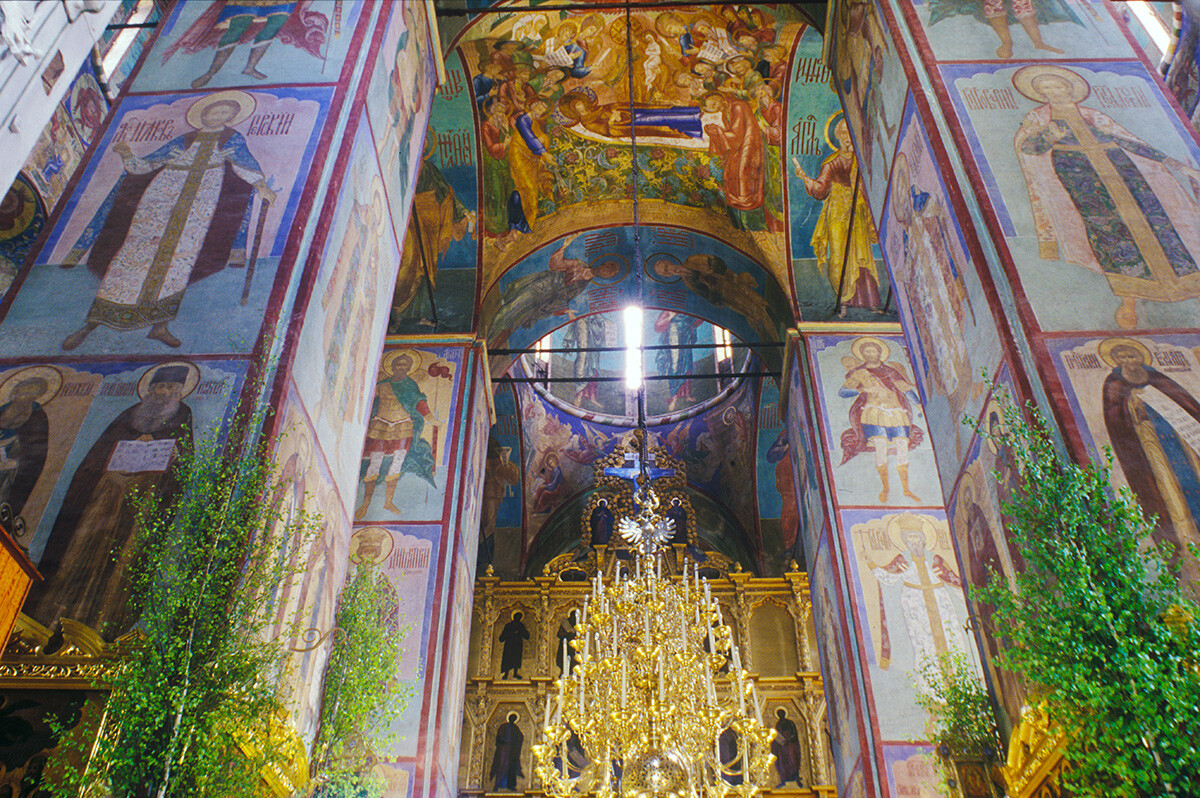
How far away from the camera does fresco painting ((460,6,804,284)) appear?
35.8 feet

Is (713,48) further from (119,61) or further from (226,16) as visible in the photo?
(119,61)

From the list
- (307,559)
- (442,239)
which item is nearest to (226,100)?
(307,559)

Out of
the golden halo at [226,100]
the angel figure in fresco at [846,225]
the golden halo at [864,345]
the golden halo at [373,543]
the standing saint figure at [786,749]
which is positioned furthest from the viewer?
the standing saint figure at [786,749]

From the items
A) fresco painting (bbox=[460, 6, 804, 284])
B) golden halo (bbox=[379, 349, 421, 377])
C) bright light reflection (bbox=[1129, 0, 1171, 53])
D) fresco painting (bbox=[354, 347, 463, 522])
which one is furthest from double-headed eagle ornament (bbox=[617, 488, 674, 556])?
bright light reflection (bbox=[1129, 0, 1171, 53])

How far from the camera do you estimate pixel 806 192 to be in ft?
39.8

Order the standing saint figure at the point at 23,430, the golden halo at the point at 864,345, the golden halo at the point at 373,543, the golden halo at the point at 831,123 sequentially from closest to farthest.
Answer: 1. the standing saint figure at the point at 23,430
2. the golden halo at the point at 373,543
3. the golden halo at the point at 831,123
4. the golden halo at the point at 864,345

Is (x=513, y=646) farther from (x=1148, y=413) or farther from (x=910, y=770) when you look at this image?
(x=1148, y=413)

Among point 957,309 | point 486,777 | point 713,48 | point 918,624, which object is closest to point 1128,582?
point 957,309

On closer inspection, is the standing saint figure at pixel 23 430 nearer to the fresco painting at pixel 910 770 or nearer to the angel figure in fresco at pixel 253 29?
the angel figure in fresco at pixel 253 29

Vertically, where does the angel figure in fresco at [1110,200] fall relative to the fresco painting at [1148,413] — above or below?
above

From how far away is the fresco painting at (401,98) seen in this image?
7199mm

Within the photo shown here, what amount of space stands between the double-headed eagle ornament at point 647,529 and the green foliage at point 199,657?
24.0 feet

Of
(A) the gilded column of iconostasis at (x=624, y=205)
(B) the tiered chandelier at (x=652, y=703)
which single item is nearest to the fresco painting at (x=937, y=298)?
(A) the gilded column of iconostasis at (x=624, y=205)

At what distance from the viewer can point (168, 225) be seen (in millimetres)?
5672
